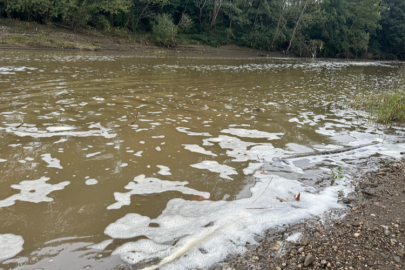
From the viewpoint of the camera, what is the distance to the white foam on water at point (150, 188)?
2.79m

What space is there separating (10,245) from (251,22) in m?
44.6

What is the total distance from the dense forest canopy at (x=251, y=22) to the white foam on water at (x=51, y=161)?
31.5 m

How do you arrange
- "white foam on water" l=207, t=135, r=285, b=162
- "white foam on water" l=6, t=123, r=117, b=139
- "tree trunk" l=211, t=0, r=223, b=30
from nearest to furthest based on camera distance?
"white foam on water" l=207, t=135, r=285, b=162 < "white foam on water" l=6, t=123, r=117, b=139 < "tree trunk" l=211, t=0, r=223, b=30

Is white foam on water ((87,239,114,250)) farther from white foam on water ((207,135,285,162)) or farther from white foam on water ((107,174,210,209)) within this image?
white foam on water ((207,135,285,162))

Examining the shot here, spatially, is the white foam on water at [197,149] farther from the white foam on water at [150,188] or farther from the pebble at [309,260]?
the pebble at [309,260]

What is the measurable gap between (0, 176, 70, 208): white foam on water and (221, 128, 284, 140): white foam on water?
2.99m

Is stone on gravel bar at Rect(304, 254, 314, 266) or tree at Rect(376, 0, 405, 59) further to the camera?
tree at Rect(376, 0, 405, 59)

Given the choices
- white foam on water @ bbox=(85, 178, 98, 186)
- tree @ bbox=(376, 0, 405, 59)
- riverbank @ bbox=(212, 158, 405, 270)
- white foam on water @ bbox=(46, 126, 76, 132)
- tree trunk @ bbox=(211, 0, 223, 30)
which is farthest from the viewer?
tree @ bbox=(376, 0, 405, 59)

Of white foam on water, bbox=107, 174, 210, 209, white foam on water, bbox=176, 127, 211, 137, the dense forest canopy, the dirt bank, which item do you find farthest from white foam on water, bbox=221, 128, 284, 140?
the dense forest canopy

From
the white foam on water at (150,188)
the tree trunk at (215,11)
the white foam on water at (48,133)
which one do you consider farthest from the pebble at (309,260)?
the tree trunk at (215,11)

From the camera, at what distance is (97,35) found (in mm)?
30609

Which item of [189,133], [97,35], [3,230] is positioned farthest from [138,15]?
[3,230]

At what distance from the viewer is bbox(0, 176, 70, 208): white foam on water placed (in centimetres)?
262

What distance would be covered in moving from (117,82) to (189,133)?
5.69m
